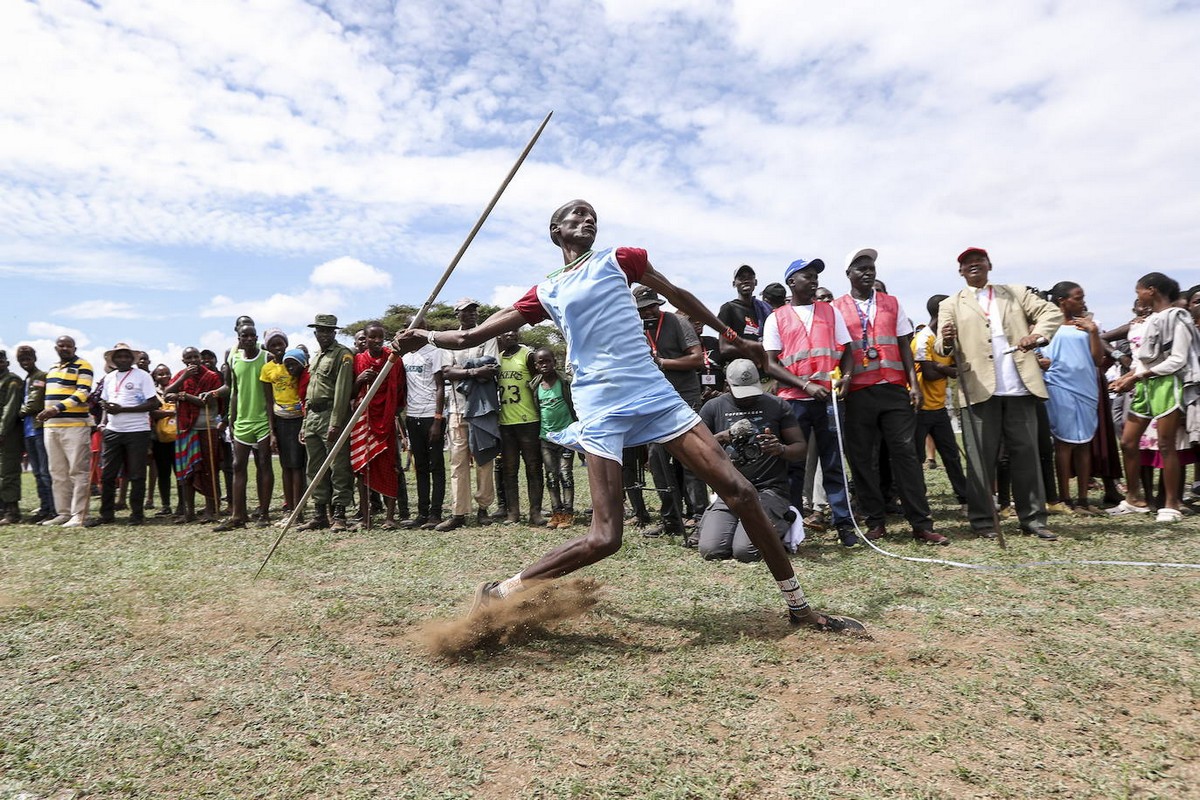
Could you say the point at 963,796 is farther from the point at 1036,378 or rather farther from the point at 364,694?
the point at 1036,378

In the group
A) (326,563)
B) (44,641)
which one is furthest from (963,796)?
(326,563)

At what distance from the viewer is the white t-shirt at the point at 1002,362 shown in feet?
20.7

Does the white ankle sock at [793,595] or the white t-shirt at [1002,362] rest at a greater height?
the white t-shirt at [1002,362]

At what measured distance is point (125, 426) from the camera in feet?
31.2

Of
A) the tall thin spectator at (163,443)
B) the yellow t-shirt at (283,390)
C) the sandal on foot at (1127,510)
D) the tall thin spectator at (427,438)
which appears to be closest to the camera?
the sandal on foot at (1127,510)

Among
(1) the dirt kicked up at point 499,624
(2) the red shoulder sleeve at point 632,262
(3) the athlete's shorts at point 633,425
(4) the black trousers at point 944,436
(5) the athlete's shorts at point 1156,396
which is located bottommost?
(1) the dirt kicked up at point 499,624

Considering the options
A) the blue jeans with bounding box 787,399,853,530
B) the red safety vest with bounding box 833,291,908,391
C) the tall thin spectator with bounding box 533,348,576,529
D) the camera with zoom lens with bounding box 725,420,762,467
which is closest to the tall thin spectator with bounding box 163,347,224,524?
the tall thin spectator with bounding box 533,348,576,529

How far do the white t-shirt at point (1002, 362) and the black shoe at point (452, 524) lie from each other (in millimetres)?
5465

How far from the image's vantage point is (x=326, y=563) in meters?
6.45

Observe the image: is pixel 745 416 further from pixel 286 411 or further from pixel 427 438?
pixel 286 411

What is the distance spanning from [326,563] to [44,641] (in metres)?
2.31

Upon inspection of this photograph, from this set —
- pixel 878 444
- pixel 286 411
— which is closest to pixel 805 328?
pixel 878 444

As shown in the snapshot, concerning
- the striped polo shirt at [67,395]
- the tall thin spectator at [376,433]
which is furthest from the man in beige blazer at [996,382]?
the striped polo shirt at [67,395]

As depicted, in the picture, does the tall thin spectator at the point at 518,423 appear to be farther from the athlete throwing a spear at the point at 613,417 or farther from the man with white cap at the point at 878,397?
the athlete throwing a spear at the point at 613,417
